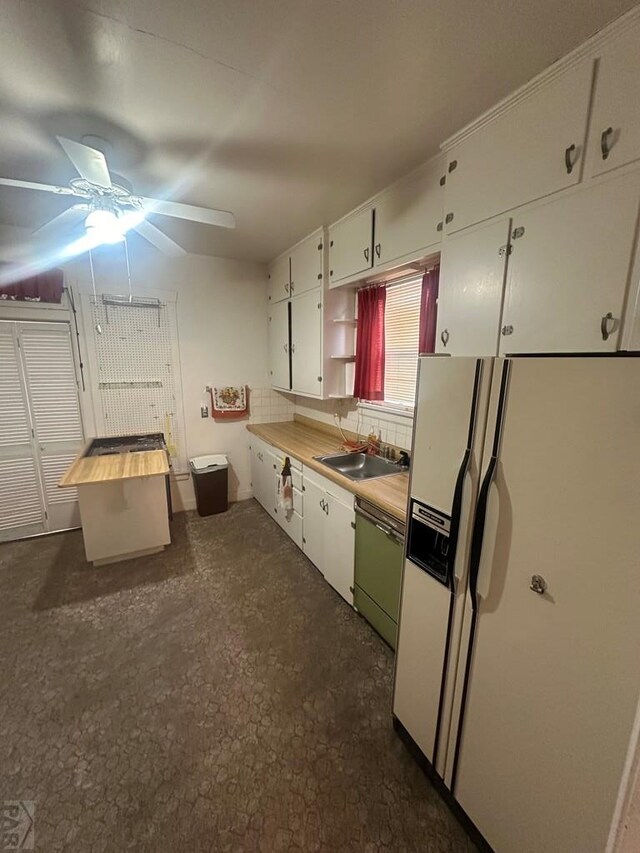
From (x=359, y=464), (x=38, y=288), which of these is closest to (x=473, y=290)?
(x=359, y=464)

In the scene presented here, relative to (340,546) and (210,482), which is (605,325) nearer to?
(340,546)

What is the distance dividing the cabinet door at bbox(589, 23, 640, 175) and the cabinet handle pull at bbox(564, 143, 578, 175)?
0.05 m

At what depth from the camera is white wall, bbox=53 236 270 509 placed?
332 centimetres

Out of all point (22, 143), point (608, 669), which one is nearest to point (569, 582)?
point (608, 669)

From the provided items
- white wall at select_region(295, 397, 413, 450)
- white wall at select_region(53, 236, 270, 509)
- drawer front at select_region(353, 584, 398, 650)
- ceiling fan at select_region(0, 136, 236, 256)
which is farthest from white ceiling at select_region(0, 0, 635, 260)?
drawer front at select_region(353, 584, 398, 650)

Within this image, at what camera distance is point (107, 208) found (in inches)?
70.9

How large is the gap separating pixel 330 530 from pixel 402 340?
149cm

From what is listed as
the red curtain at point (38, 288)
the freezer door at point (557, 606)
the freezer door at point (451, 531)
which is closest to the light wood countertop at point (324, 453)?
the freezer door at point (451, 531)

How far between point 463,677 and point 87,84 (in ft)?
8.54

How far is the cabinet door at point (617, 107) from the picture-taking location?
1038 millimetres

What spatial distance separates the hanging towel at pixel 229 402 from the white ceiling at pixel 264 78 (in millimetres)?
2107

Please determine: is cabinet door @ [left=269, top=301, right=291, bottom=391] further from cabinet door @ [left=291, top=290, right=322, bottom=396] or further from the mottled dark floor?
the mottled dark floor

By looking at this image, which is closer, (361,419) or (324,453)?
(324,453)

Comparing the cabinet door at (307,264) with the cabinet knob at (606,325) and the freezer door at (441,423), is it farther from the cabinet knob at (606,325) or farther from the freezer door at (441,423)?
the cabinet knob at (606,325)
